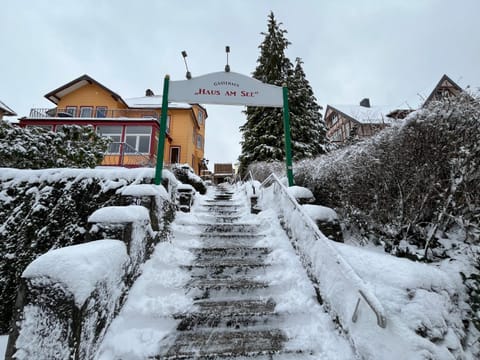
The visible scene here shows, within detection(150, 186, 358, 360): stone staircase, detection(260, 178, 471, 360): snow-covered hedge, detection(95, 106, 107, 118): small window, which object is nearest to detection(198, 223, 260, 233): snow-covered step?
detection(150, 186, 358, 360): stone staircase

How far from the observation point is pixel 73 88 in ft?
57.1

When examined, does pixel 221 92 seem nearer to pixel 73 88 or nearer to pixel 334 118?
pixel 73 88

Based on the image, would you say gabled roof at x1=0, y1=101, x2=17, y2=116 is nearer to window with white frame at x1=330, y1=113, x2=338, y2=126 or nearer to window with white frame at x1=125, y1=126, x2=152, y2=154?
window with white frame at x1=125, y1=126, x2=152, y2=154

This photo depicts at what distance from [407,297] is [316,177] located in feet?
8.34

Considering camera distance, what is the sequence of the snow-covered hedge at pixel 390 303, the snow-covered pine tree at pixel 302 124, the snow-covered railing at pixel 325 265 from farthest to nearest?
the snow-covered pine tree at pixel 302 124
the snow-covered railing at pixel 325 265
the snow-covered hedge at pixel 390 303

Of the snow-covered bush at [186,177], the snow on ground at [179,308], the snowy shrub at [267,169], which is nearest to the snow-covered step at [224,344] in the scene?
the snow on ground at [179,308]

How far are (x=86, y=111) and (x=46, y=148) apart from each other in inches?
600

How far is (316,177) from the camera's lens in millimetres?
4129

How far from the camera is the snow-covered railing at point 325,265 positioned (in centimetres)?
161

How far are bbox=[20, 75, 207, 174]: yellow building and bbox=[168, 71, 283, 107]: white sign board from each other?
32.4 feet

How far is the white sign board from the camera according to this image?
422 cm

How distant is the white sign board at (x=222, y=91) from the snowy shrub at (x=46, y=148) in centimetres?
293

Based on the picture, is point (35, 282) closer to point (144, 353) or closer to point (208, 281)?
point (144, 353)

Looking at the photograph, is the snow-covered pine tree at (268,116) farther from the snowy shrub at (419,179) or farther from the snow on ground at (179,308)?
the snow on ground at (179,308)
